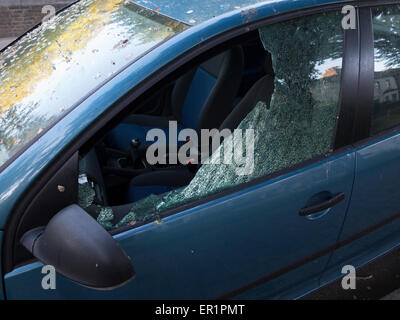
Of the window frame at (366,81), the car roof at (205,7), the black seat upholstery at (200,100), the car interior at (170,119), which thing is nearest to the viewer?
the car roof at (205,7)

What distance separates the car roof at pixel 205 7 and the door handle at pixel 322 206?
744 millimetres

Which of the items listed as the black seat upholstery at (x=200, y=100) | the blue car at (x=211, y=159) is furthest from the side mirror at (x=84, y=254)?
the black seat upholstery at (x=200, y=100)

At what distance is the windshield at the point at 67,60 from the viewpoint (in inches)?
61.6

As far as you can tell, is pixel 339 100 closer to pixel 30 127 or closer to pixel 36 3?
pixel 30 127

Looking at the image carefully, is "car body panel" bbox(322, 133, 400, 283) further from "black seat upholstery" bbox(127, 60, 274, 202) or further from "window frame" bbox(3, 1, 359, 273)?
"black seat upholstery" bbox(127, 60, 274, 202)

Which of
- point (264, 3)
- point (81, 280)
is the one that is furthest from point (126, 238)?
point (264, 3)

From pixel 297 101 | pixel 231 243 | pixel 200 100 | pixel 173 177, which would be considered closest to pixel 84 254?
pixel 231 243

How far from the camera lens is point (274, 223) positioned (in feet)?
5.55

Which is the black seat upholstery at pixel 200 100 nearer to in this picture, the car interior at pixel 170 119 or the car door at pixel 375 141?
the car interior at pixel 170 119

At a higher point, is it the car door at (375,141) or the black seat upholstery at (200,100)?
the black seat upholstery at (200,100)

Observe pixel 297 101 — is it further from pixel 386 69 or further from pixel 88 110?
pixel 88 110

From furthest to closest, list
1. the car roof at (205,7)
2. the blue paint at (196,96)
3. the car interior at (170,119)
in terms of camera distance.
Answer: the blue paint at (196,96)
the car interior at (170,119)
the car roof at (205,7)

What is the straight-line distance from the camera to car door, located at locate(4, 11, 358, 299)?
1532 mm

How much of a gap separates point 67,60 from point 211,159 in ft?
2.29
